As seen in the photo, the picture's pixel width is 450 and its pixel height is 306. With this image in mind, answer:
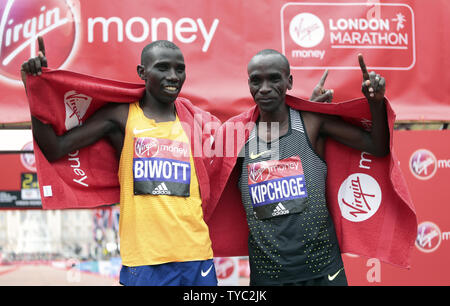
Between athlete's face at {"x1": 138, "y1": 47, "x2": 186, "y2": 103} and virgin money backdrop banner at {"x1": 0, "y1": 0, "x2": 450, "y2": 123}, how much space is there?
66 centimetres

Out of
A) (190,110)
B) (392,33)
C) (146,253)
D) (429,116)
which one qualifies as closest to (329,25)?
(392,33)

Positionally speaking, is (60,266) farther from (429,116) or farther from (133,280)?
(429,116)

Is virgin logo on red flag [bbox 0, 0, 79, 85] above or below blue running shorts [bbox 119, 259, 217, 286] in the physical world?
above

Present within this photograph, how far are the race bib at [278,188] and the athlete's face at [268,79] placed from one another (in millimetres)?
284

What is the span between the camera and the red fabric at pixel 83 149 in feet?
6.86

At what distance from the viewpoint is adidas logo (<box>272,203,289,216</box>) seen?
213cm

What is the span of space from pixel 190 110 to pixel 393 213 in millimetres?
1172

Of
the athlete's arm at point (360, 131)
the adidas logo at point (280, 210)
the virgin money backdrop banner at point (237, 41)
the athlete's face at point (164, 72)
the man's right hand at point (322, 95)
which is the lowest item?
the adidas logo at point (280, 210)

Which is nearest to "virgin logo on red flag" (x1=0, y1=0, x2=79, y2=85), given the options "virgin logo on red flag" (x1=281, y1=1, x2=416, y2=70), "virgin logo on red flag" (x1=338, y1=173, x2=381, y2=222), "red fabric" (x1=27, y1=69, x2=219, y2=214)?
"red fabric" (x1=27, y1=69, x2=219, y2=214)

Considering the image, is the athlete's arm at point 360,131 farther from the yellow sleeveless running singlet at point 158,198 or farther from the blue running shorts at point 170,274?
the blue running shorts at point 170,274

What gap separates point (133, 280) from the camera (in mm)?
2033

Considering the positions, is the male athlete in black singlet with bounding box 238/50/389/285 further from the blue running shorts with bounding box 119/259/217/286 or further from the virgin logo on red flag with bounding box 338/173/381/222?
the blue running shorts with bounding box 119/259/217/286

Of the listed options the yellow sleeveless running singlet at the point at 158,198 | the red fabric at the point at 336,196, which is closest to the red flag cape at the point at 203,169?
the red fabric at the point at 336,196

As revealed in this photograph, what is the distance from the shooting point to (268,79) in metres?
2.19
